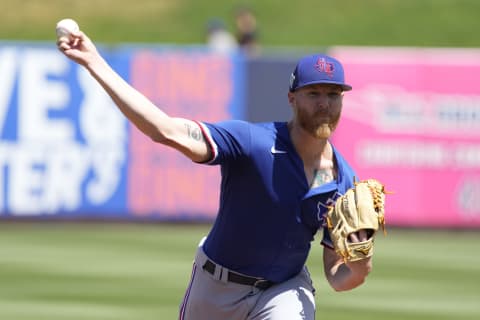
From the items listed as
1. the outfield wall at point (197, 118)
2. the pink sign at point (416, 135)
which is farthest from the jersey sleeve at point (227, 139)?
the pink sign at point (416, 135)

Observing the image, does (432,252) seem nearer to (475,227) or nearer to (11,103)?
(475,227)

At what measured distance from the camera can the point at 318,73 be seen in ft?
19.6

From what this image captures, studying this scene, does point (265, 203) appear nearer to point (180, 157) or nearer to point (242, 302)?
point (242, 302)

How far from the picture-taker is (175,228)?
62.1 ft

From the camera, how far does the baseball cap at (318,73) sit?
19.6 ft

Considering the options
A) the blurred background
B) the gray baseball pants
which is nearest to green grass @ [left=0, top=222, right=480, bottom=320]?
the blurred background

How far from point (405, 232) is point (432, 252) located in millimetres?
2768

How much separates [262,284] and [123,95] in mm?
1558

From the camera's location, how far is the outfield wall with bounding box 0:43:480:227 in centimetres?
1858

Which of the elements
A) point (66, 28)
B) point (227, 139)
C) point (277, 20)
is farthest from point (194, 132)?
point (277, 20)

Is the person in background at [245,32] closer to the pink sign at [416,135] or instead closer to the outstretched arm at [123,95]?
the pink sign at [416,135]

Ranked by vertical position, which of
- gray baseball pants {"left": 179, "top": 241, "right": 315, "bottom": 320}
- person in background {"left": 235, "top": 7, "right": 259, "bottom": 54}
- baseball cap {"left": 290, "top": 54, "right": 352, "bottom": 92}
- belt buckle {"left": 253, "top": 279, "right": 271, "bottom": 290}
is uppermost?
person in background {"left": 235, "top": 7, "right": 259, "bottom": 54}

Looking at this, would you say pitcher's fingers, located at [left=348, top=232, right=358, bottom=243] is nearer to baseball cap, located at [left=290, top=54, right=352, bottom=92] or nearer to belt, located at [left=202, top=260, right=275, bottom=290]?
belt, located at [left=202, top=260, right=275, bottom=290]

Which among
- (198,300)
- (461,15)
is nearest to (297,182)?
(198,300)
